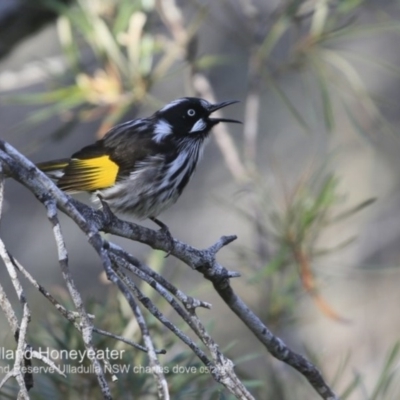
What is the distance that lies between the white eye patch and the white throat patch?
0.22 ft

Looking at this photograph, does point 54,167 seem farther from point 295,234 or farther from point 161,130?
point 295,234

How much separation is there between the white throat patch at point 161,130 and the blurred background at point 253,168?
17 centimetres

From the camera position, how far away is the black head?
2516 millimetres

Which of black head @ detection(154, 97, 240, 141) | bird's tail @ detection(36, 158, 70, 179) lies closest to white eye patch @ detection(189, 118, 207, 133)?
black head @ detection(154, 97, 240, 141)

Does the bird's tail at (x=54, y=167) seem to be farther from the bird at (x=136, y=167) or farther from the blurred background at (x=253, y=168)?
the blurred background at (x=253, y=168)

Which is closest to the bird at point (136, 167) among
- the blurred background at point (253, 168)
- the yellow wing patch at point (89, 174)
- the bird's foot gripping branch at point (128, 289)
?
the yellow wing patch at point (89, 174)

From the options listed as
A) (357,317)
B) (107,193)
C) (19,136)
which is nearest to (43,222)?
(19,136)

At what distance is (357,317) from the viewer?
5215 mm

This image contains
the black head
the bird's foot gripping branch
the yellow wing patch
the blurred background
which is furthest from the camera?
the black head

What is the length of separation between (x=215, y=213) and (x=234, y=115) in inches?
26.8

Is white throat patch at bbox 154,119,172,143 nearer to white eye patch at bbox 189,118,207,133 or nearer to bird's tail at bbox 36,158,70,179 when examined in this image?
white eye patch at bbox 189,118,207,133

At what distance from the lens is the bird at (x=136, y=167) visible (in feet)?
7.65

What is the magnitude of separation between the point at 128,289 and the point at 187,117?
135cm

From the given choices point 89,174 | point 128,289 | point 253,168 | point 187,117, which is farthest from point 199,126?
point 128,289
